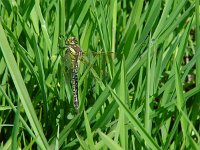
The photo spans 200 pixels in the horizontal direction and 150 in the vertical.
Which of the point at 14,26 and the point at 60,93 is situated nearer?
the point at 60,93

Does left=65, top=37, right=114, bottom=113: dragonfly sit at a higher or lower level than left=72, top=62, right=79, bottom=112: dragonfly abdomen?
higher

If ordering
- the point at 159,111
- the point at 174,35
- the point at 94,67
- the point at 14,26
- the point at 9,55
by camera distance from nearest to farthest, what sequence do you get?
the point at 9,55 < the point at 159,111 < the point at 94,67 < the point at 14,26 < the point at 174,35

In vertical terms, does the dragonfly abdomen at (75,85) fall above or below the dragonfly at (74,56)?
below

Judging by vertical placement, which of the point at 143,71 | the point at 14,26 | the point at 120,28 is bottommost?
the point at 143,71

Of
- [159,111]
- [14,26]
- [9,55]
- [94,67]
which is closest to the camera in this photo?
[9,55]

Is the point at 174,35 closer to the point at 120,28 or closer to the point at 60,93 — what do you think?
the point at 120,28

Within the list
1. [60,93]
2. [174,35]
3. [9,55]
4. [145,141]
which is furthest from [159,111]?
[174,35]

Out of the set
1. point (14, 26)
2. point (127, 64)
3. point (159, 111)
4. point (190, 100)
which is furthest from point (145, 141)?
point (14, 26)

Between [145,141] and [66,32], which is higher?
[66,32]

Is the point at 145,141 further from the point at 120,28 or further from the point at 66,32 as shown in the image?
the point at 120,28

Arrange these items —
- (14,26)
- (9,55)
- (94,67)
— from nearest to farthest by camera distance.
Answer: (9,55) < (94,67) < (14,26)
